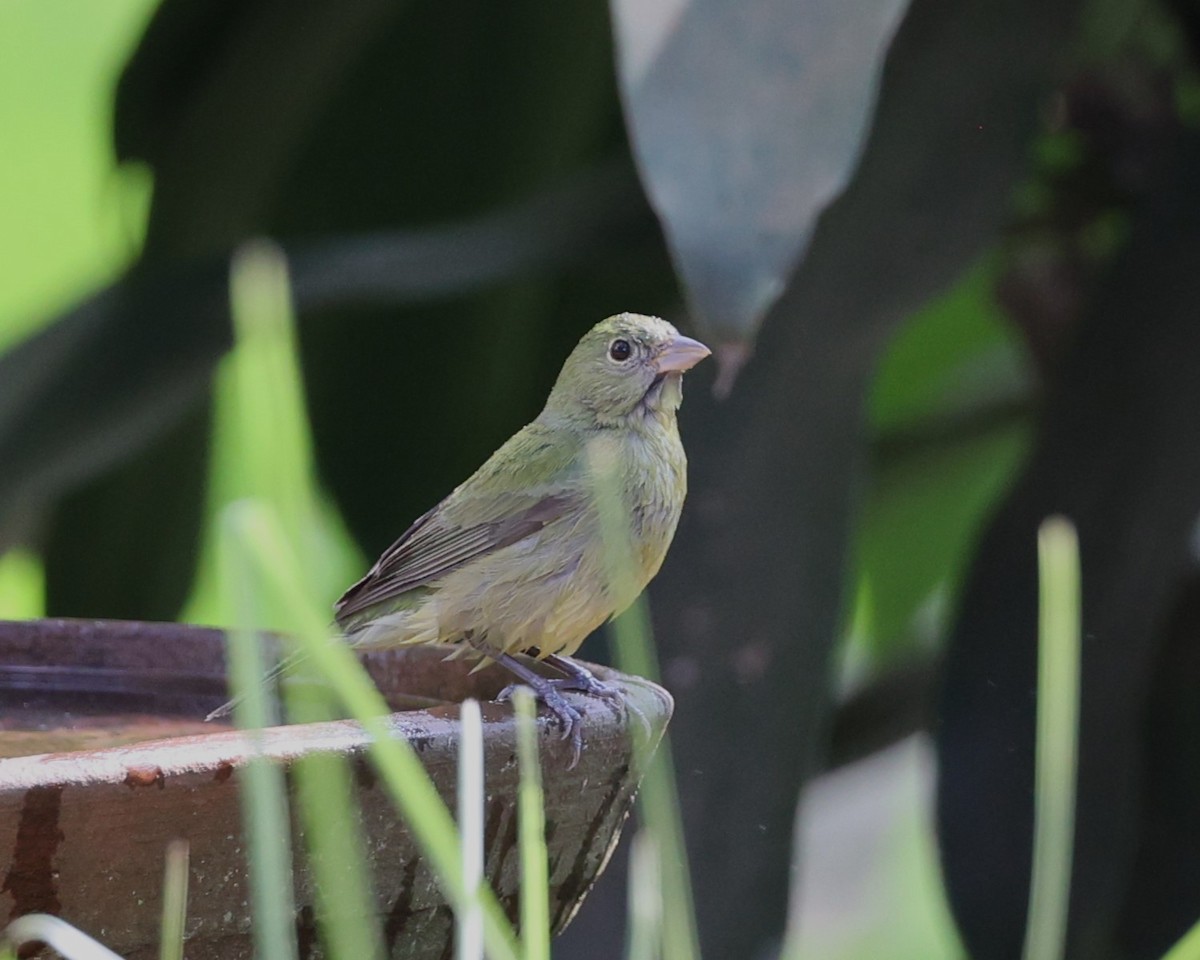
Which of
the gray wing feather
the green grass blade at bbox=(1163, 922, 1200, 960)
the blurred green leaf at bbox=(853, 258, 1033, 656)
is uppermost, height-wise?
the gray wing feather

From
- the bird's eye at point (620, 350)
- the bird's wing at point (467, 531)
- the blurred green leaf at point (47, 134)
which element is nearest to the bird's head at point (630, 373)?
the bird's eye at point (620, 350)

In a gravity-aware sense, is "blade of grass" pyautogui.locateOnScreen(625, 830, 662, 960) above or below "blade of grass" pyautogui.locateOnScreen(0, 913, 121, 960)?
below

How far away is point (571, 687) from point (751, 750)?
50cm

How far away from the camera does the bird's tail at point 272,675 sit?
1936 mm

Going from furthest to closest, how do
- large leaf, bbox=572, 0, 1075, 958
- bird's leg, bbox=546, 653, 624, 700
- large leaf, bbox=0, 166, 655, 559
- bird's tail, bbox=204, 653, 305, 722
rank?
large leaf, bbox=0, 166, 655, 559
large leaf, bbox=572, 0, 1075, 958
bird's tail, bbox=204, 653, 305, 722
bird's leg, bbox=546, 653, 624, 700

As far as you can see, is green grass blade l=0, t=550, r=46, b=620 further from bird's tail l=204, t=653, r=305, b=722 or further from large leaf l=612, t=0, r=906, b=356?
large leaf l=612, t=0, r=906, b=356

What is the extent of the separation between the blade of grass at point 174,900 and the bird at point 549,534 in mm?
836

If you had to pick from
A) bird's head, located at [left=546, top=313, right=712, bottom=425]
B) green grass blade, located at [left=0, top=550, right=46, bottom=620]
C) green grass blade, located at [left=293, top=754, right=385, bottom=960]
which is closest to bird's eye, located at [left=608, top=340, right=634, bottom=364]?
bird's head, located at [left=546, top=313, right=712, bottom=425]

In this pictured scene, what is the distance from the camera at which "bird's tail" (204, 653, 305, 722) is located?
76.2 inches

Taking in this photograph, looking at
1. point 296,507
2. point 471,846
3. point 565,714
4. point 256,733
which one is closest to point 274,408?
point 296,507

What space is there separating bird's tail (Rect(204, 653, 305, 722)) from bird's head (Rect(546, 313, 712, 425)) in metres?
0.67

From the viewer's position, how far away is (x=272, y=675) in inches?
80.0

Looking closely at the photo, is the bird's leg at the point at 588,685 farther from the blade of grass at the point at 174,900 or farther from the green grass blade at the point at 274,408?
the green grass blade at the point at 274,408

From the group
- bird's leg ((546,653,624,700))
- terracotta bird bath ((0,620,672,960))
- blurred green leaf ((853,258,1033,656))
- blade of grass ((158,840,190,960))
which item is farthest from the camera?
blurred green leaf ((853,258,1033,656))
